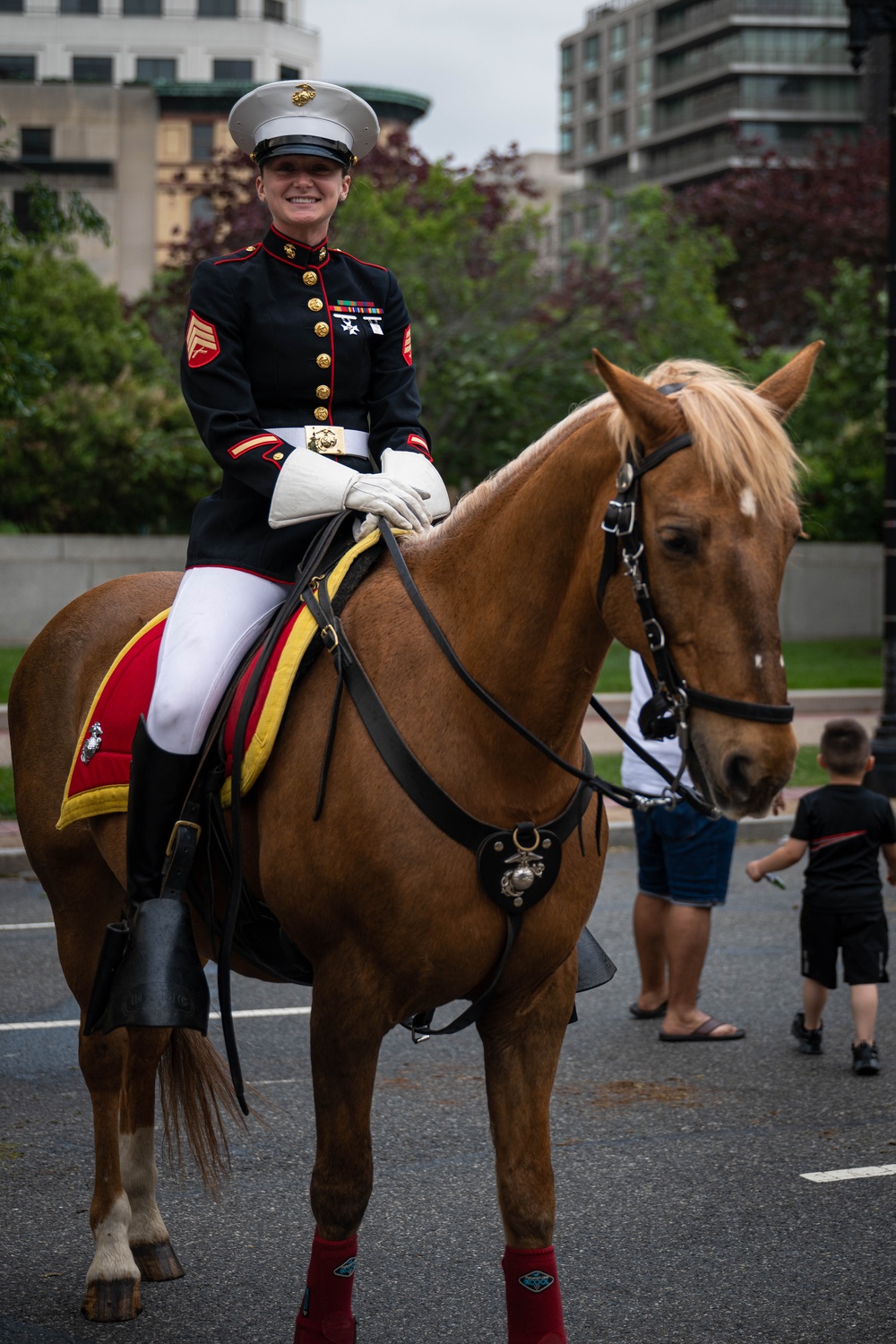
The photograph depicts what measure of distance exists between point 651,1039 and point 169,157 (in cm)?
6950

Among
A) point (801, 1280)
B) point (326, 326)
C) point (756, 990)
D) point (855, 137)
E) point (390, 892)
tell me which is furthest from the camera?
point (855, 137)

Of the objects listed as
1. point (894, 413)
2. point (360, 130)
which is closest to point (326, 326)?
point (360, 130)

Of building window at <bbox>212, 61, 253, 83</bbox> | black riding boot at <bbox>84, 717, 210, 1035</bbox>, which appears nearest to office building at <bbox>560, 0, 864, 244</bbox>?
building window at <bbox>212, 61, 253, 83</bbox>

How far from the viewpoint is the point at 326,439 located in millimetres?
3738

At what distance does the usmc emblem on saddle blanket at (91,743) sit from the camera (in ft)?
13.3

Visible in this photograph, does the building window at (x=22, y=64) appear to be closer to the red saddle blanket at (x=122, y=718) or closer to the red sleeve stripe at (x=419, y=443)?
the red saddle blanket at (x=122, y=718)

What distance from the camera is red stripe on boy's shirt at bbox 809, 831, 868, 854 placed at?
6582mm

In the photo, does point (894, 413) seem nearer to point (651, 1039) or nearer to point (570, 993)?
point (651, 1039)

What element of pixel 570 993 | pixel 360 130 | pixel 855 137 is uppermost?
pixel 855 137

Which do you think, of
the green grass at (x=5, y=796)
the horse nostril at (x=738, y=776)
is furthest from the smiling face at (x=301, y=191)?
the green grass at (x=5, y=796)

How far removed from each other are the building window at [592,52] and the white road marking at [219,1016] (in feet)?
323

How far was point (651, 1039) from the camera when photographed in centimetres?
670

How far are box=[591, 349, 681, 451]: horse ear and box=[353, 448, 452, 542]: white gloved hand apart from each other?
84 centimetres

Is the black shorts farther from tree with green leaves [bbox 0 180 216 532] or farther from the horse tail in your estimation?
tree with green leaves [bbox 0 180 216 532]
